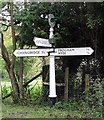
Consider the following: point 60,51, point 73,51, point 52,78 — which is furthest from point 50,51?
point 52,78

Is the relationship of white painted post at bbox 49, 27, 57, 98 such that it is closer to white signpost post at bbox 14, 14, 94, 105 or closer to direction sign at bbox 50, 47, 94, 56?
white signpost post at bbox 14, 14, 94, 105

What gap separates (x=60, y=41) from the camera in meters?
4.05

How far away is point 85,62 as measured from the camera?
164 inches

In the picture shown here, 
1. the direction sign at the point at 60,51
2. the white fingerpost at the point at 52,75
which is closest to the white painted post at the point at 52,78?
the white fingerpost at the point at 52,75

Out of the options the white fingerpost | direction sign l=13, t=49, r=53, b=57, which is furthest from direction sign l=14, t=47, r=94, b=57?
the white fingerpost

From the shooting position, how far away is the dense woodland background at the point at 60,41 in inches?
155

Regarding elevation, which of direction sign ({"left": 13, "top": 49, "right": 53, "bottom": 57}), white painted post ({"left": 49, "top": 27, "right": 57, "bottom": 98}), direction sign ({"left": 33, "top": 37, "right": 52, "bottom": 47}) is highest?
direction sign ({"left": 33, "top": 37, "right": 52, "bottom": 47})

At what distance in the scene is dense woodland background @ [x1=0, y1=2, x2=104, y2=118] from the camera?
155 inches

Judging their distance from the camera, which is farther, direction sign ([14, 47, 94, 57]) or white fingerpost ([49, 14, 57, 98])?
white fingerpost ([49, 14, 57, 98])

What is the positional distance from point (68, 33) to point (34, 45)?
439 millimetres

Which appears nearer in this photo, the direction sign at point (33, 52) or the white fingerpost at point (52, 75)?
the direction sign at point (33, 52)

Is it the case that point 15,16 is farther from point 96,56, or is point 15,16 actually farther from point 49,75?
point 96,56

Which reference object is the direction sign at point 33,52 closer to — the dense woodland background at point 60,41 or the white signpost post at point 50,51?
the white signpost post at point 50,51

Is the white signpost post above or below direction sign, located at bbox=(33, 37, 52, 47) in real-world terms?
below
